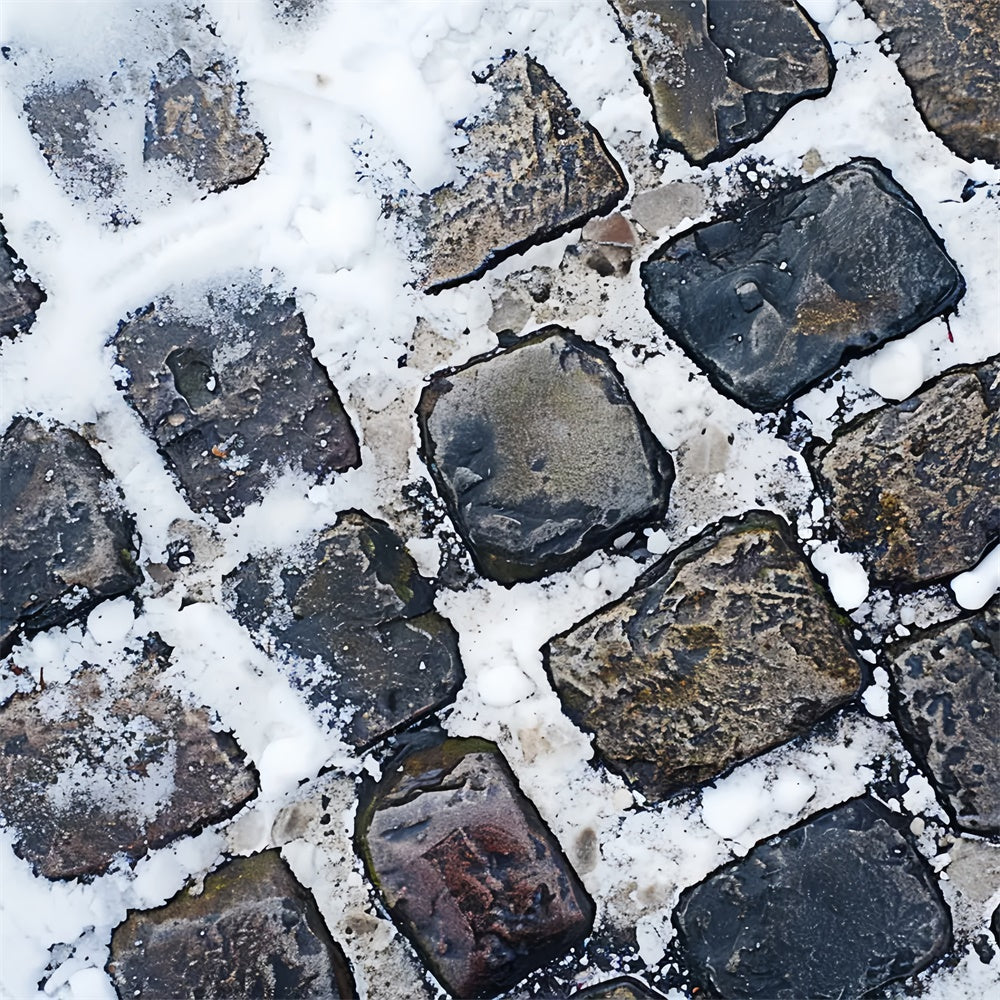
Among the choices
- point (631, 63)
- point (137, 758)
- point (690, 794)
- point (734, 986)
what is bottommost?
point (734, 986)

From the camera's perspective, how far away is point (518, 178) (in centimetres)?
174

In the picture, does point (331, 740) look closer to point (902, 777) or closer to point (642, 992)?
point (642, 992)

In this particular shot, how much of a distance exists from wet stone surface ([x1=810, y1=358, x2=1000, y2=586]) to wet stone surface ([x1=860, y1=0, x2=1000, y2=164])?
0.41 meters

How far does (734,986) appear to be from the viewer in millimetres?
1698

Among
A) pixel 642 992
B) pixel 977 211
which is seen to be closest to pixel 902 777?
pixel 642 992

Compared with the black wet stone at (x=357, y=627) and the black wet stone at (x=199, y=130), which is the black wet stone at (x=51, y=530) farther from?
the black wet stone at (x=199, y=130)

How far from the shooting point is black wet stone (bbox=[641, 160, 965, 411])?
5.48 ft

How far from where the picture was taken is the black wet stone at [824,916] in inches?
66.2

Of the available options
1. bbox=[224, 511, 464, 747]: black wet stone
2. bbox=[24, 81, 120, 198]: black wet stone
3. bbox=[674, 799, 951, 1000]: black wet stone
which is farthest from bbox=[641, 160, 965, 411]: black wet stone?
bbox=[24, 81, 120, 198]: black wet stone

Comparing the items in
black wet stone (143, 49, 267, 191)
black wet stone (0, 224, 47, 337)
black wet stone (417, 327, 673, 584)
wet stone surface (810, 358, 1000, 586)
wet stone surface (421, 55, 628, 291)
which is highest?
black wet stone (143, 49, 267, 191)

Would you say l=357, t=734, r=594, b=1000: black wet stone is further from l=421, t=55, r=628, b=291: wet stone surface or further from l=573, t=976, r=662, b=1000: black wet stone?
l=421, t=55, r=628, b=291: wet stone surface

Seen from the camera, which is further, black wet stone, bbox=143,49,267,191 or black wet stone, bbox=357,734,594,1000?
black wet stone, bbox=143,49,267,191

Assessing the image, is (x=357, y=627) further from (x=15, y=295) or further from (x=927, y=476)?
(x=927, y=476)

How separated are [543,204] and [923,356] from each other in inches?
28.7
